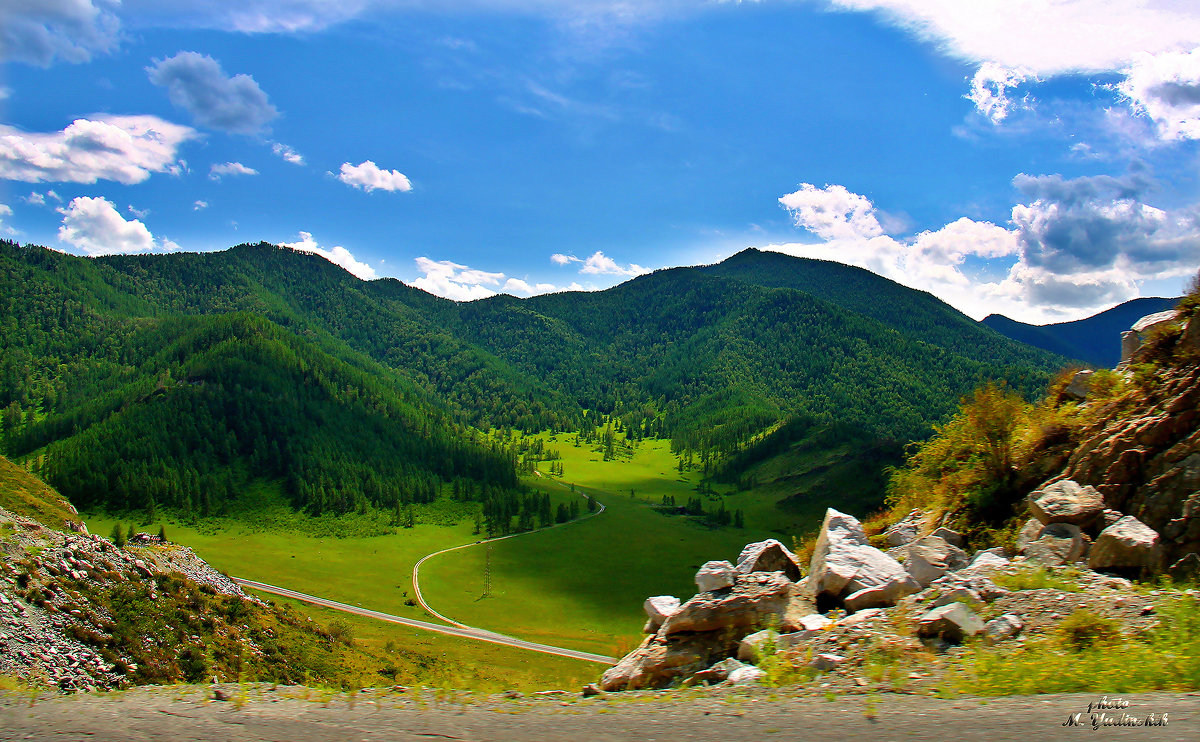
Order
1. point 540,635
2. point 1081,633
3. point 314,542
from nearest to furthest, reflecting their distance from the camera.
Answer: point 1081,633
point 540,635
point 314,542

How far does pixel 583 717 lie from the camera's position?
833cm

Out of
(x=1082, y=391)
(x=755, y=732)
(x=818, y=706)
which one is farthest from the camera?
(x=1082, y=391)

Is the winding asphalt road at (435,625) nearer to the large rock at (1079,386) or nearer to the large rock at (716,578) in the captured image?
the large rock at (716,578)

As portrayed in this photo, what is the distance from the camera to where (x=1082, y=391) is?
18.1m

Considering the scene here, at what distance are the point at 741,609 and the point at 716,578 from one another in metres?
1.64

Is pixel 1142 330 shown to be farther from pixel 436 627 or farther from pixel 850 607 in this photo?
pixel 436 627

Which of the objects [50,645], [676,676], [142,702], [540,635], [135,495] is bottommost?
[540,635]

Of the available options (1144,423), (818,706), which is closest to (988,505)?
(1144,423)

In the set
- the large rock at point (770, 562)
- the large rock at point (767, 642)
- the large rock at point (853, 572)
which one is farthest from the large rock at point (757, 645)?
the large rock at point (770, 562)

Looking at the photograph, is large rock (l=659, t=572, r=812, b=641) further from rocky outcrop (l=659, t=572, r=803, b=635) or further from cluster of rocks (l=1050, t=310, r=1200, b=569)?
cluster of rocks (l=1050, t=310, r=1200, b=569)

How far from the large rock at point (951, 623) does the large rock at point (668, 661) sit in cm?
463

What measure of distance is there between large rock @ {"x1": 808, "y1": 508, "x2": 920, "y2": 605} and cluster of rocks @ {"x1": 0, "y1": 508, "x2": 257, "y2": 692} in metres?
33.9

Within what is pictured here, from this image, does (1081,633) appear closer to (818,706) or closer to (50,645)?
(818,706)

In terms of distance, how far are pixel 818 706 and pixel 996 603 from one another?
5132 mm
